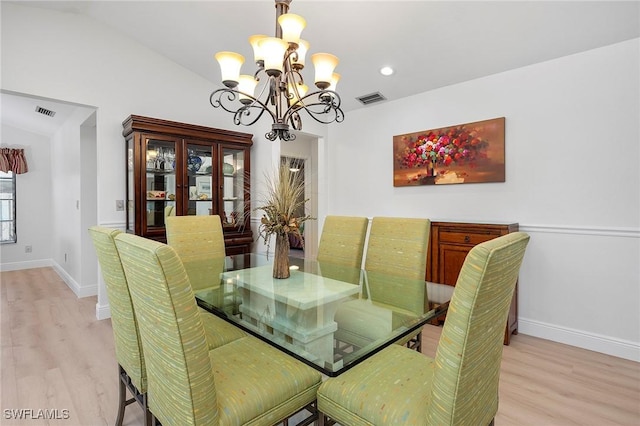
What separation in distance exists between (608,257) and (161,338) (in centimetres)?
307

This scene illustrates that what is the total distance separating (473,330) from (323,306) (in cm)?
81

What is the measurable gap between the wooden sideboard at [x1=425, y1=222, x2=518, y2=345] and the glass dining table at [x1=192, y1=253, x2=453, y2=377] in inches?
37.9

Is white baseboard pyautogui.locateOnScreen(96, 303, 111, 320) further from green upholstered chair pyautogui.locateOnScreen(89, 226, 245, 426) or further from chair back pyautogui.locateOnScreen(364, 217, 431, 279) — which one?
chair back pyautogui.locateOnScreen(364, 217, 431, 279)

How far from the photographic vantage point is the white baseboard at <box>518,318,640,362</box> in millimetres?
2381

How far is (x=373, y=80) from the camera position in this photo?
3.40 metres

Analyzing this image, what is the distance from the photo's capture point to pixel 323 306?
61.3 inches

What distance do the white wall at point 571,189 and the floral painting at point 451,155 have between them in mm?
86

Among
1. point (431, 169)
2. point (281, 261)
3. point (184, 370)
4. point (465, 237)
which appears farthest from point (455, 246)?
point (184, 370)

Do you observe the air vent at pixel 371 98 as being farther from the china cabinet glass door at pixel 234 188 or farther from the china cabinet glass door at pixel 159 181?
the china cabinet glass door at pixel 159 181

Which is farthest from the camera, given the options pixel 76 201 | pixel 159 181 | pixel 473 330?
pixel 76 201

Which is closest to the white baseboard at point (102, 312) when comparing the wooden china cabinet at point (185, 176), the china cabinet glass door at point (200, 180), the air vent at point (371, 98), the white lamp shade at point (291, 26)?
the wooden china cabinet at point (185, 176)

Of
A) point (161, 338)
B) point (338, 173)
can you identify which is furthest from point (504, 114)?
point (161, 338)

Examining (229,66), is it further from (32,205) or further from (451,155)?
(32,205)

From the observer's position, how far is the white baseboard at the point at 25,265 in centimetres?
545
